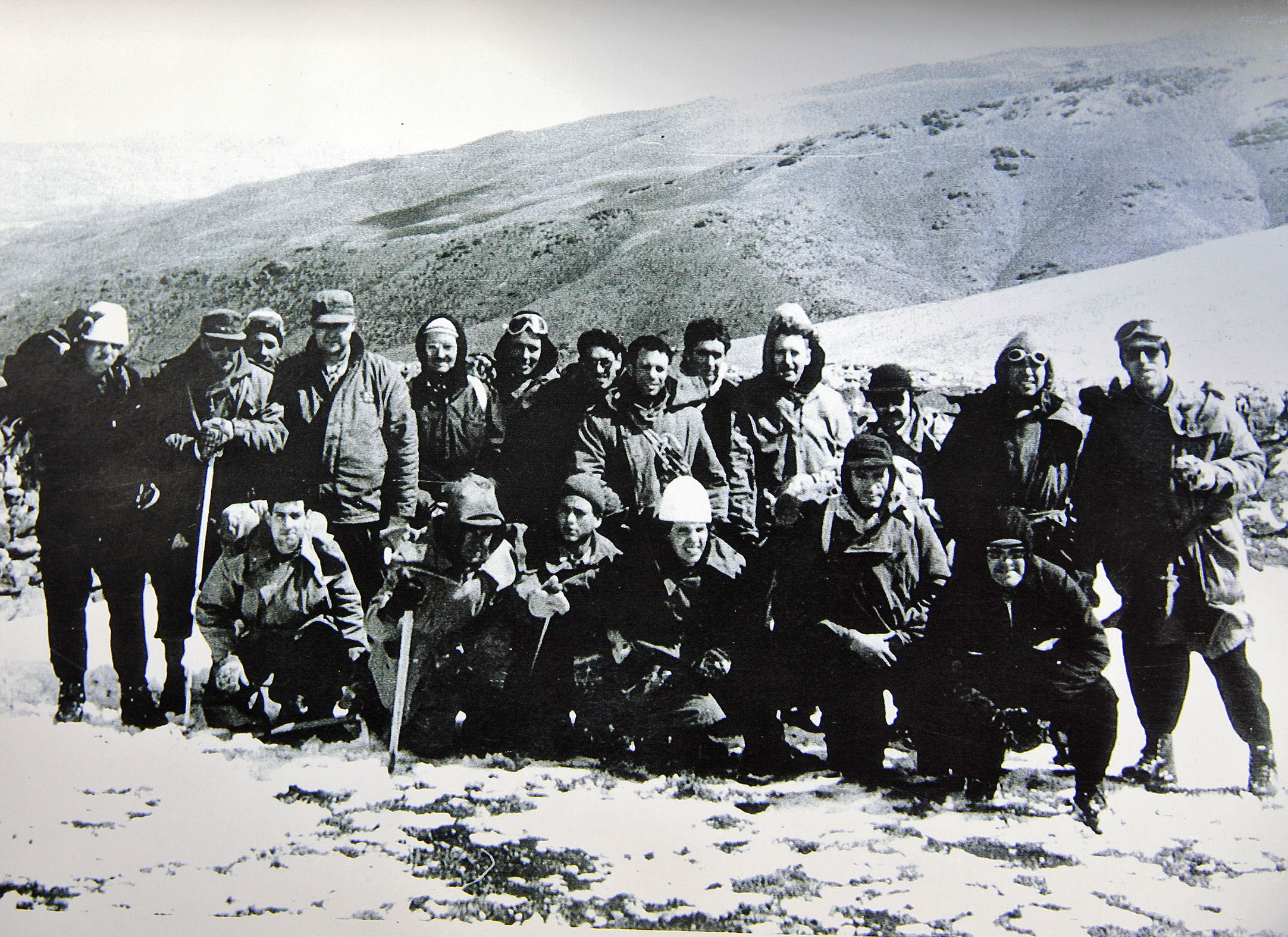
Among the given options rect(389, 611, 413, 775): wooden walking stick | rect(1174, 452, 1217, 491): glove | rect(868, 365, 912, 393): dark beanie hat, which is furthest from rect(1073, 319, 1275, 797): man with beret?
rect(389, 611, 413, 775): wooden walking stick

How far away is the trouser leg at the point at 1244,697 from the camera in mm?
4078

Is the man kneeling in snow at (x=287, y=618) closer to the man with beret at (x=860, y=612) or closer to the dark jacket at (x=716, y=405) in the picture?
the dark jacket at (x=716, y=405)

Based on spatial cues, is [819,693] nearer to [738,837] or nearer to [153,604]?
[738,837]

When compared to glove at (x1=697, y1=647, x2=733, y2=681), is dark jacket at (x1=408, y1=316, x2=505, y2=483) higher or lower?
higher

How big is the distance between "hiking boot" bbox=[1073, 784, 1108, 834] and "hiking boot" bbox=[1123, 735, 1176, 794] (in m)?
0.21

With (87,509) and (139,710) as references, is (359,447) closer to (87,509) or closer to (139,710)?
(87,509)

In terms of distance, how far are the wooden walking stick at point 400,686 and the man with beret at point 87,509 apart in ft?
4.02

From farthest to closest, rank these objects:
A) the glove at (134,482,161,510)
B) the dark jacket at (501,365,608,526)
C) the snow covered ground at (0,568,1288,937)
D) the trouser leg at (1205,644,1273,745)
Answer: the glove at (134,482,161,510), the dark jacket at (501,365,608,526), the trouser leg at (1205,644,1273,745), the snow covered ground at (0,568,1288,937)

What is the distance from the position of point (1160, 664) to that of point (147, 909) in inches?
183

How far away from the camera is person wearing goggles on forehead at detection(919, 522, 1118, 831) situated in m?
3.95

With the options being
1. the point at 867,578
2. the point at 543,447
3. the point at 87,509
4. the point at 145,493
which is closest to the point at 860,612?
the point at 867,578

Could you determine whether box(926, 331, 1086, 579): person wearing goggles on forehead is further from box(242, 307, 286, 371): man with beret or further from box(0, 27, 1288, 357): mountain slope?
box(242, 307, 286, 371): man with beret

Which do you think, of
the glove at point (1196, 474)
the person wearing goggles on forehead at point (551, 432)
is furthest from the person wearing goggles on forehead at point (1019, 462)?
the person wearing goggles on forehead at point (551, 432)

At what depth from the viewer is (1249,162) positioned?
183 inches
